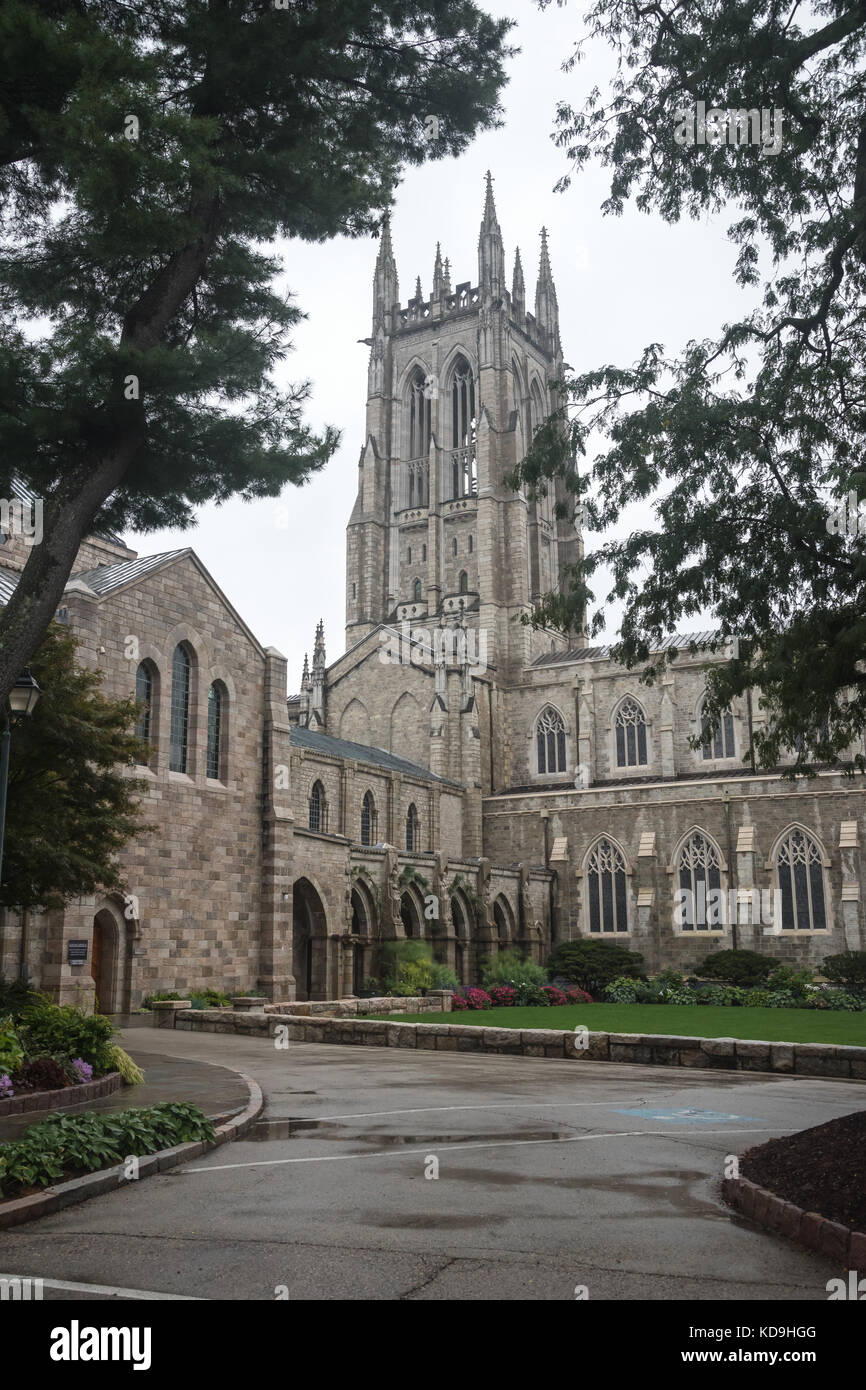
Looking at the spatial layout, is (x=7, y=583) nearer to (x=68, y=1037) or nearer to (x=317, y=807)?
(x=68, y=1037)

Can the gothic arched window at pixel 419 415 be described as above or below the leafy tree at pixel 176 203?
above

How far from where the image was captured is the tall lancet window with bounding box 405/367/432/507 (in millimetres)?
68000

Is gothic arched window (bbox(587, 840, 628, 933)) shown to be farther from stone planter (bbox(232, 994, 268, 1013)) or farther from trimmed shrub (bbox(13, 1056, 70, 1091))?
trimmed shrub (bbox(13, 1056, 70, 1091))

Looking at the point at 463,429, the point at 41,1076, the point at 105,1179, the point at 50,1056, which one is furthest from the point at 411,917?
the point at 463,429

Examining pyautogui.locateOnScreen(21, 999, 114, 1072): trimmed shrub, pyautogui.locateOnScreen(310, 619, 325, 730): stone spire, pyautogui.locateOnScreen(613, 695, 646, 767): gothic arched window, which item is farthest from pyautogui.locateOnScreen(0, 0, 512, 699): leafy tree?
pyautogui.locateOnScreen(310, 619, 325, 730): stone spire

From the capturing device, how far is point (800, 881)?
41.5 m

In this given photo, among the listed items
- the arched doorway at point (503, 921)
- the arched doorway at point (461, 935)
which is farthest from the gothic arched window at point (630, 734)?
the arched doorway at point (461, 935)

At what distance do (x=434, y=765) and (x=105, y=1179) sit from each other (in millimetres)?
41687

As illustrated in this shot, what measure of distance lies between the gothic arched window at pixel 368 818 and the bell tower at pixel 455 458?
17.2 meters

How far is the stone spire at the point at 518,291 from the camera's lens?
68875 mm

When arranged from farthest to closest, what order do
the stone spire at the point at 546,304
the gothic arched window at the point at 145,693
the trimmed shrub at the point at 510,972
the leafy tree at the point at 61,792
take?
the stone spire at the point at 546,304, the trimmed shrub at the point at 510,972, the gothic arched window at the point at 145,693, the leafy tree at the point at 61,792

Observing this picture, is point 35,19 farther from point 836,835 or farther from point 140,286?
point 836,835

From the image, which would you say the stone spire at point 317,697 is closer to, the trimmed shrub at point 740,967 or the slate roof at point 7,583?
the trimmed shrub at point 740,967

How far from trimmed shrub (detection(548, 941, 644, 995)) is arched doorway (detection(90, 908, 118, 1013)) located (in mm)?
20730
